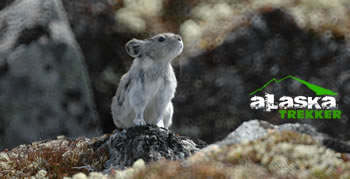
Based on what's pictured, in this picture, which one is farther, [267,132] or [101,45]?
[101,45]

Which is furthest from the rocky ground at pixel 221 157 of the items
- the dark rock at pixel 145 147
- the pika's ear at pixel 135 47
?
the pika's ear at pixel 135 47

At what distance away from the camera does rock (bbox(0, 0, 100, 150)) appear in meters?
12.3

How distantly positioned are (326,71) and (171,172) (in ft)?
30.7

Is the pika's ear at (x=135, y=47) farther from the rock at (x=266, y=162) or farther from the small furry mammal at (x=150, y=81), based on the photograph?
the rock at (x=266, y=162)

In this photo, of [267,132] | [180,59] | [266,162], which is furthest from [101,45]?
[266,162]

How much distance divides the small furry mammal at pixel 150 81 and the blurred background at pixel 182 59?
13.8ft

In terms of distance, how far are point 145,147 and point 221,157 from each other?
236 centimetres

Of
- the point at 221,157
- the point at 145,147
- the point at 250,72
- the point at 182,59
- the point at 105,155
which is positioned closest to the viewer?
the point at 221,157

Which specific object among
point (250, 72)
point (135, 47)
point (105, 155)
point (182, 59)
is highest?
point (135, 47)

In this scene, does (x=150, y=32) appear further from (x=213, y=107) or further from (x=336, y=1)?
(x=336, y=1)

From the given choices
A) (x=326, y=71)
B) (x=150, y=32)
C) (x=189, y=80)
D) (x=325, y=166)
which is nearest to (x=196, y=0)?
(x=150, y=32)

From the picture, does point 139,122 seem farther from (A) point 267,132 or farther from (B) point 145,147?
(A) point 267,132

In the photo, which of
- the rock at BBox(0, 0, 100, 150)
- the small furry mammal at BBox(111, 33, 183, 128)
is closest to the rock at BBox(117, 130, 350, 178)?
the small furry mammal at BBox(111, 33, 183, 128)

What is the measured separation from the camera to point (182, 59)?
43.4 ft
